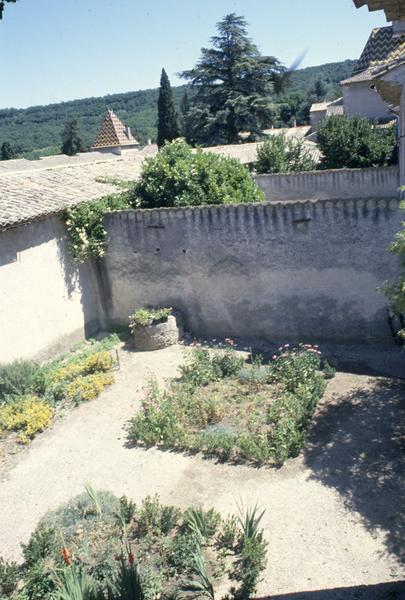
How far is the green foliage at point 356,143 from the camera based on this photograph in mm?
22484

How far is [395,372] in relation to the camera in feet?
35.3

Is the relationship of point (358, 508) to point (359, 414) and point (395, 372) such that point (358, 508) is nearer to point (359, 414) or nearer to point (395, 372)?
point (359, 414)

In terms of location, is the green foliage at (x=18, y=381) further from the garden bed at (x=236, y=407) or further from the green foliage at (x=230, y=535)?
the green foliage at (x=230, y=535)

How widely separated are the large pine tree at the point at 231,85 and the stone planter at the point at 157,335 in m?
25.7

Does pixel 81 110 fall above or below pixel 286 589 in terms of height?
above

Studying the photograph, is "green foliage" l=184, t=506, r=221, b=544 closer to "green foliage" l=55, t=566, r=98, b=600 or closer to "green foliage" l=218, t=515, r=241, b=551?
"green foliage" l=218, t=515, r=241, b=551

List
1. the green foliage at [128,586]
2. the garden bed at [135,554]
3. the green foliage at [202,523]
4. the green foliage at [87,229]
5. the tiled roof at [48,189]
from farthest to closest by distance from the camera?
the green foliage at [87,229] → the tiled roof at [48,189] → the green foliage at [202,523] → the garden bed at [135,554] → the green foliage at [128,586]

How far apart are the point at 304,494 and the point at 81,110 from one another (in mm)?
123321

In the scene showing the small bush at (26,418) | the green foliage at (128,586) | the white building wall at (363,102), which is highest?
the white building wall at (363,102)

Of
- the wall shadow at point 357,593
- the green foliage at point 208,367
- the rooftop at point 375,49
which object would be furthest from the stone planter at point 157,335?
the rooftop at point 375,49

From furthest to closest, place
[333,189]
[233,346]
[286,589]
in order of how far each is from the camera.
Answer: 1. [333,189]
2. [233,346]
3. [286,589]

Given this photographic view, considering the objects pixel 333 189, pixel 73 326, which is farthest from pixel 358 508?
pixel 333 189

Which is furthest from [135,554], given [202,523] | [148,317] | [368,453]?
[148,317]

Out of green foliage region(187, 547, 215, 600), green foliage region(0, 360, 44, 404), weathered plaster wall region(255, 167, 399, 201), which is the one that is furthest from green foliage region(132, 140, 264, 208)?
green foliage region(187, 547, 215, 600)
